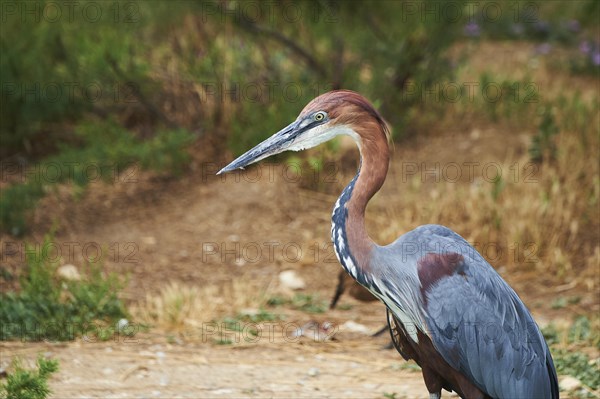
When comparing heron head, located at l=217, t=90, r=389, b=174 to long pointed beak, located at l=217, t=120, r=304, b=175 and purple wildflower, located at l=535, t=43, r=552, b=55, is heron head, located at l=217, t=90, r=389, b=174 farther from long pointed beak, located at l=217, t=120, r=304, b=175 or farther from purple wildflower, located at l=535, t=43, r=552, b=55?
purple wildflower, located at l=535, t=43, r=552, b=55

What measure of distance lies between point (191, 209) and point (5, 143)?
6.46 ft

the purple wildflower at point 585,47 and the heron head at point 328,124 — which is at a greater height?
the purple wildflower at point 585,47

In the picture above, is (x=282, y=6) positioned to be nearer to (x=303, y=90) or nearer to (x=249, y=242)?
(x=303, y=90)

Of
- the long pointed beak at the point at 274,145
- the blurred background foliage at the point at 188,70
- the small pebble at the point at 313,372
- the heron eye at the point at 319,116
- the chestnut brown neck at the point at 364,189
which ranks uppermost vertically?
the blurred background foliage at the point at 188,70

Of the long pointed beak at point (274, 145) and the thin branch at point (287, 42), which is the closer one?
the long pointed beak at point (274, 145)

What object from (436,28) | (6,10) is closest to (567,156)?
(436,28)

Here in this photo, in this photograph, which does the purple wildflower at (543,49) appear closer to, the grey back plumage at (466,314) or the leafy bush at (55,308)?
the leafy bush at (55,308)

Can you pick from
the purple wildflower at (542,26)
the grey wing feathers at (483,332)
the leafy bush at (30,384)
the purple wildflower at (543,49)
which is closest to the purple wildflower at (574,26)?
the purple wildflower at (542,26)

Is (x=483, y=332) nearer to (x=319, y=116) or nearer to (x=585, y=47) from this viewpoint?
(x=319, y=116)

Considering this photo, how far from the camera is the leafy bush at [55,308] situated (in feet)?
19.2

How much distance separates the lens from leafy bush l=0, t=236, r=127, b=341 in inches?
230

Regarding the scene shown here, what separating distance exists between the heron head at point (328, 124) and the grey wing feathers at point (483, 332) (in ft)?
1.98

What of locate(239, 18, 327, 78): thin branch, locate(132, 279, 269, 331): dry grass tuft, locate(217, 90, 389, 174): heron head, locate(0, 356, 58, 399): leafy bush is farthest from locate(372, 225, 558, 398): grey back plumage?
locate(239, 18, 327, 78): thin branch

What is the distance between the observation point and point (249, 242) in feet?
25.9
